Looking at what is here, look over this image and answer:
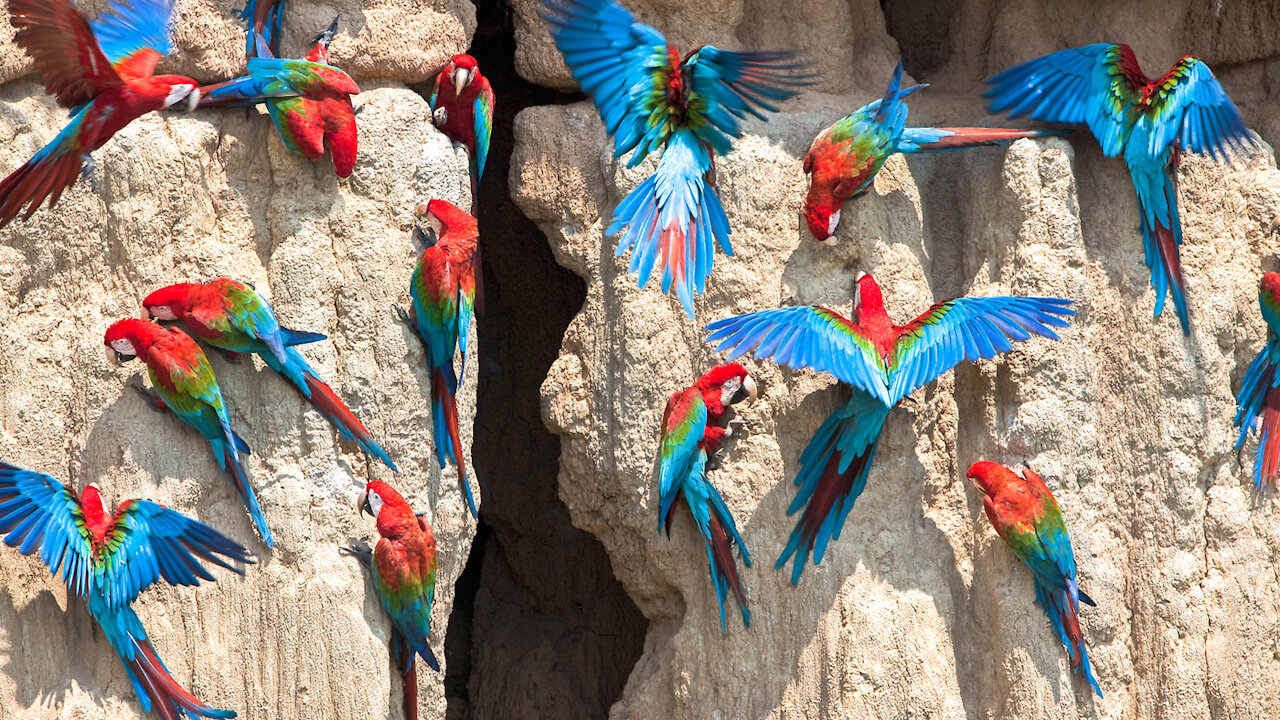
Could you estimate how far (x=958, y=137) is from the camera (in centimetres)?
409

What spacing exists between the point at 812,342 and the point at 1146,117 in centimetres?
122

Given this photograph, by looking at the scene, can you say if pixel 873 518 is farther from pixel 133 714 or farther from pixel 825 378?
pixel 133 714

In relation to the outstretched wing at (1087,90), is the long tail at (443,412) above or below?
below

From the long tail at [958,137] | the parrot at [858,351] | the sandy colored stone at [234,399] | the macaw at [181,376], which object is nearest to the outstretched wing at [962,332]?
the parrot at [858,351]

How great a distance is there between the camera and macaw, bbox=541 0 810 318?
355 centimetres

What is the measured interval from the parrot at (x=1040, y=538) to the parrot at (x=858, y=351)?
34 cm

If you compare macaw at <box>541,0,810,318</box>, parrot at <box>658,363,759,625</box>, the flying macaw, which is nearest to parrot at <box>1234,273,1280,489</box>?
the flying macaw

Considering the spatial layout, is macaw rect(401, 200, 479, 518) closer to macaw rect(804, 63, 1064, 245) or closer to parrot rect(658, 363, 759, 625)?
parrot rect(658, 363, 759, 625)

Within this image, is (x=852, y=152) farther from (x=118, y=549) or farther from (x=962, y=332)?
(x=118, y=549)

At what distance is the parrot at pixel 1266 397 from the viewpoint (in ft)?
13.4

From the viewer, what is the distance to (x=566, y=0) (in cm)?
355

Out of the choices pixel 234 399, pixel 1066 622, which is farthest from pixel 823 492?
pixel 234 399

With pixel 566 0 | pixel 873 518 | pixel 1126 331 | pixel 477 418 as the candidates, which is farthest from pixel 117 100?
pixel 1126 331

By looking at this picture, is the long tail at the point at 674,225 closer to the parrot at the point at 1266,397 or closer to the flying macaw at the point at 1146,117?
the flying macaw at the point at 1146,117
